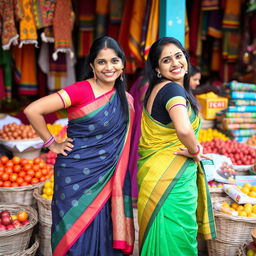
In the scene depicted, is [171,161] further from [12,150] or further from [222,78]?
[222,78]

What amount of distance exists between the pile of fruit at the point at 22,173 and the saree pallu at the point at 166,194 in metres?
1.41

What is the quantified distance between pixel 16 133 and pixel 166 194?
8.77ft

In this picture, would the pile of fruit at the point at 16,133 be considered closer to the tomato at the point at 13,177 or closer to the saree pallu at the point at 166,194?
the tomato at the point at 13,177

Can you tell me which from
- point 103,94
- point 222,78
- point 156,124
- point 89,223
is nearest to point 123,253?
point 89,223

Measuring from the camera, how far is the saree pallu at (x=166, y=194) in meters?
2.47

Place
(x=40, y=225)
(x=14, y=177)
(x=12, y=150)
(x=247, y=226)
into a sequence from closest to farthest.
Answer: (x=247, y=226)
(x=40, y=225)
(x=14, y=177)
(x=12, y=150)

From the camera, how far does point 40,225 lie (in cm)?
338

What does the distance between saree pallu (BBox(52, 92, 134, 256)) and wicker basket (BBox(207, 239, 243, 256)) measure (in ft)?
3.11

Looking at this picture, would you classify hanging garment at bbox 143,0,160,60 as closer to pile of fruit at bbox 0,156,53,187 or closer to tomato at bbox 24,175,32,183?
pile of fruit at bbox 0,156,53,187

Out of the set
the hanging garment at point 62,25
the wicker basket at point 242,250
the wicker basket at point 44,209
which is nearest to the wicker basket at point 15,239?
the wicker basket at point 44,209

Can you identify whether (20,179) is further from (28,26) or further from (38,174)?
(28,26)

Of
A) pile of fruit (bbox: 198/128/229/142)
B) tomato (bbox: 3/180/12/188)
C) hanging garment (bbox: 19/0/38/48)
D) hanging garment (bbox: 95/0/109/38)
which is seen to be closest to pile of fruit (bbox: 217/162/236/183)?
pile of fruit (bbox: 198/128/229/142)

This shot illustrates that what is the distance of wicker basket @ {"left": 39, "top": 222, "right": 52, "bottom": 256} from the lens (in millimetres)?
3338

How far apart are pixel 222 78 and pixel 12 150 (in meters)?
3.64
